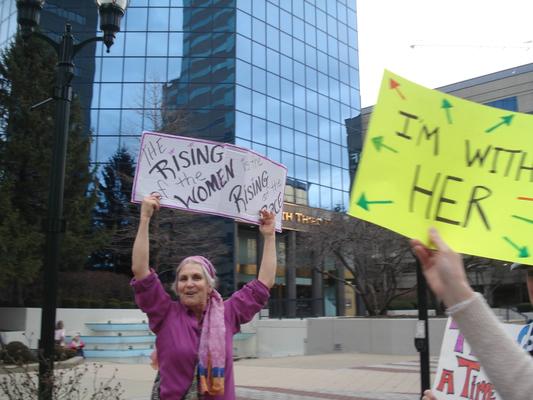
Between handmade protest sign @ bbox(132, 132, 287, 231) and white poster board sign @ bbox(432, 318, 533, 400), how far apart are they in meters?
1.58

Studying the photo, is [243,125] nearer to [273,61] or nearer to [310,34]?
[273,61]

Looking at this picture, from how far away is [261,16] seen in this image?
3878 centimetres

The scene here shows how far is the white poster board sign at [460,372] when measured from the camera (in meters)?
3.32

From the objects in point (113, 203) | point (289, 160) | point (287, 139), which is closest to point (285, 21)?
point (287, 139)

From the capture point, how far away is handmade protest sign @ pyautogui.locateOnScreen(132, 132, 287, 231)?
13.8 ft

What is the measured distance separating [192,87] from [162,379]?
3438cm

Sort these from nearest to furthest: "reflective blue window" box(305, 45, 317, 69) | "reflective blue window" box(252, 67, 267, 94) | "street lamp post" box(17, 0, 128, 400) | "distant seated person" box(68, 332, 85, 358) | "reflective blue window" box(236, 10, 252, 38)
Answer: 1. "street lamp post" box(17, 0, 128, 400)
2. "distant seated person" box(68, 332, 85, 358)
3. "reflective blue window" box(236, 10, 252, 38)
4. "reflective blue window" box(252, 67, 267, 94)
5. "reflective blue window" box(305, 45, 317, 69)

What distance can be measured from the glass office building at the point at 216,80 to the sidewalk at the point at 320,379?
1831 cm

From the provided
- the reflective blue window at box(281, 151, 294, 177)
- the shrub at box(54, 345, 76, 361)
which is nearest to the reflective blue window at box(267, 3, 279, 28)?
the reflective blue window at box(281, 151, 294, 177)

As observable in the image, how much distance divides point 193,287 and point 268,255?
736mm

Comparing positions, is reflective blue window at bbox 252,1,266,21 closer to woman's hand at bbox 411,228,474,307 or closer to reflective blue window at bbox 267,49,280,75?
reflective blue window at bbox 267,49,280,75

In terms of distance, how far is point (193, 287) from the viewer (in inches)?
122

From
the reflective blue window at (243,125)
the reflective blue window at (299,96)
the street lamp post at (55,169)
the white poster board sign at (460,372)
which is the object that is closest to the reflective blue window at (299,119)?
the reflective blue window at (299,96)

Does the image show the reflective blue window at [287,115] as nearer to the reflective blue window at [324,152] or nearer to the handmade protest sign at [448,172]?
the reflective blue window at [324,152]
